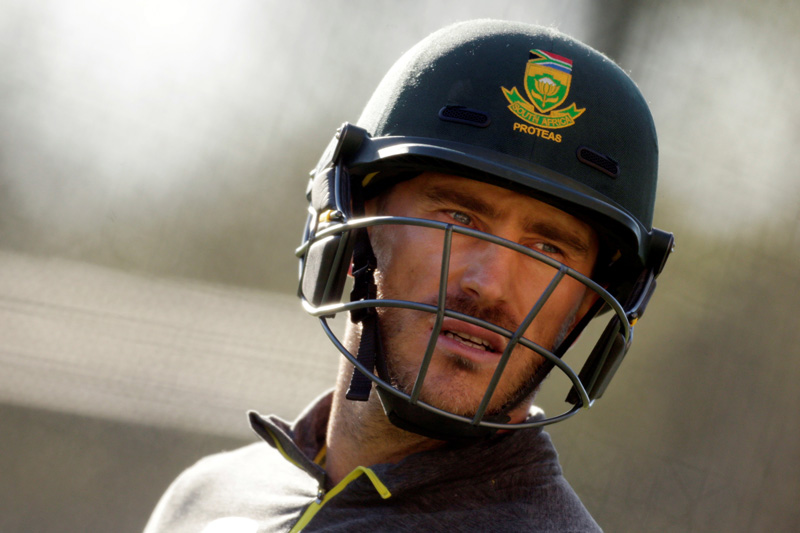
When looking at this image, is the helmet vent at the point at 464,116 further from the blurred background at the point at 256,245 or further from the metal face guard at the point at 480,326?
the blurred background at the point at 256,245

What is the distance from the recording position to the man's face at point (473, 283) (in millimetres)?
1187

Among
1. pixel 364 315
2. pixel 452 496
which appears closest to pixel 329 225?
pixel 364 315

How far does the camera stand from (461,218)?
1295 mm

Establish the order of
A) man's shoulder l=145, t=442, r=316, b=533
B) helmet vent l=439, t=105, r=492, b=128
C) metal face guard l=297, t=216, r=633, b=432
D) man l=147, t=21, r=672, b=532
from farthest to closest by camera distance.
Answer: man's shoulder l=145, t=442, r=316, b=533 < helmet vent l=439, t=105, r=492, b=128 < man l=147, t=21, r=672, b=532 < metal face guard l=297, t=216, r=633, b=432

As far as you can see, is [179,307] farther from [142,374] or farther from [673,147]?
[673,147]

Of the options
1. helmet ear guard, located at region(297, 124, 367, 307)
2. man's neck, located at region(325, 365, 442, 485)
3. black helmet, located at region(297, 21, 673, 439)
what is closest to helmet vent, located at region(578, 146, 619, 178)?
black helmet, located at region(297, 21, 673, 439)

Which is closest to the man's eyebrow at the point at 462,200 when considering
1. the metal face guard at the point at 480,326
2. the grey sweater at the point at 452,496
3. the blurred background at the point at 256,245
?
the metal face guard at the point at 480,326

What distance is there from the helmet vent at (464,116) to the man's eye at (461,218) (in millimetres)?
154

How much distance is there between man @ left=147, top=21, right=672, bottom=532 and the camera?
117cm

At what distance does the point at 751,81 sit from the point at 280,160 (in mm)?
1760

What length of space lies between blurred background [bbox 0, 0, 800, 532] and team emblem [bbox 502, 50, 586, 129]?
138cm

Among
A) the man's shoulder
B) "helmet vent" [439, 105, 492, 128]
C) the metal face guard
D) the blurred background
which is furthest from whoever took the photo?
the blurred background

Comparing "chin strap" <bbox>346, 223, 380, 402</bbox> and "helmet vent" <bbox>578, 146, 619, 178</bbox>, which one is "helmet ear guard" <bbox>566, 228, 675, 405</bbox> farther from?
"chin strap" <bbox>346, 223, 380, 402</bbox>

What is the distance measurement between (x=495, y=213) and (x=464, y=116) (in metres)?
0.18
